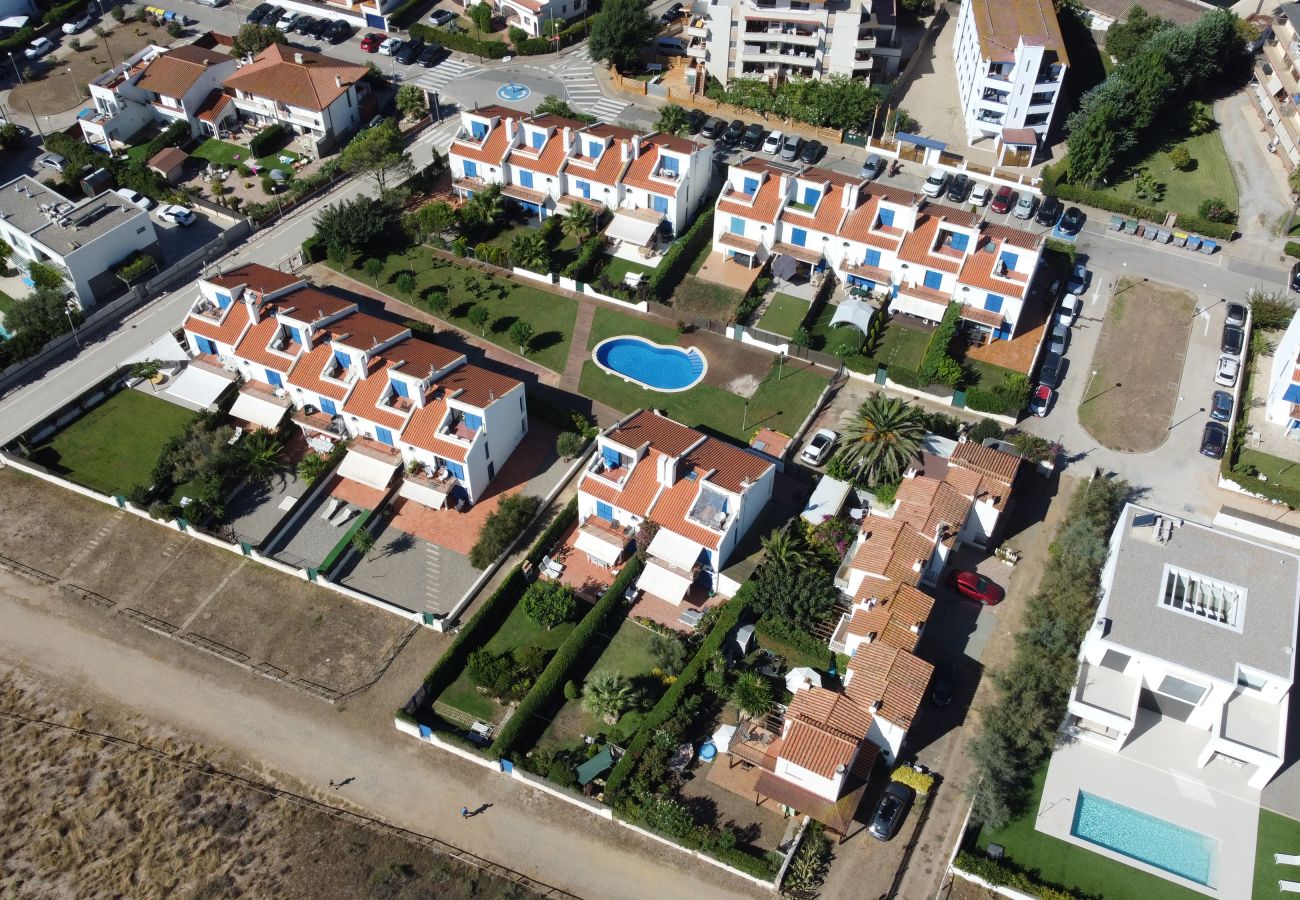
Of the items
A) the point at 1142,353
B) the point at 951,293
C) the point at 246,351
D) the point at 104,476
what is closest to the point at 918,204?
the point at 951,293

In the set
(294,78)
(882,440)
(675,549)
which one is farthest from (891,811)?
(294,78)

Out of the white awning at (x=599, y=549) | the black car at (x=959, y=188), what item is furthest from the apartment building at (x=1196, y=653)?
the black car at (x=959, y=188)

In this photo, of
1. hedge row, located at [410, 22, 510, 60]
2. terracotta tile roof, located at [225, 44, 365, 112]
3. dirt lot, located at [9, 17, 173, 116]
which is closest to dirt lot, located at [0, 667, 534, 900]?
terracotta tile roof, located at [225, 44, 365, 112]

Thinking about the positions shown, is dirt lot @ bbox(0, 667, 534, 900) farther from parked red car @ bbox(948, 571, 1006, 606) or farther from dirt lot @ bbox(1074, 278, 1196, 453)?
dirt lot @ bbox(1074, 278, 1196, 453)

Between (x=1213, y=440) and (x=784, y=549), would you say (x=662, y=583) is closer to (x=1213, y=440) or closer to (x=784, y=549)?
(x=784, y=549)

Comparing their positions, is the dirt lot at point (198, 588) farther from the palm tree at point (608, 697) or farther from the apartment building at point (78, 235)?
the apartment building at point (78, 235)

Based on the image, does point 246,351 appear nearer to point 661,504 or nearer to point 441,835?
point 661,504

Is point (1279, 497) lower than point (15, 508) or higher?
higher

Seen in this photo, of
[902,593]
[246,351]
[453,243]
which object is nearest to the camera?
[902,593]
